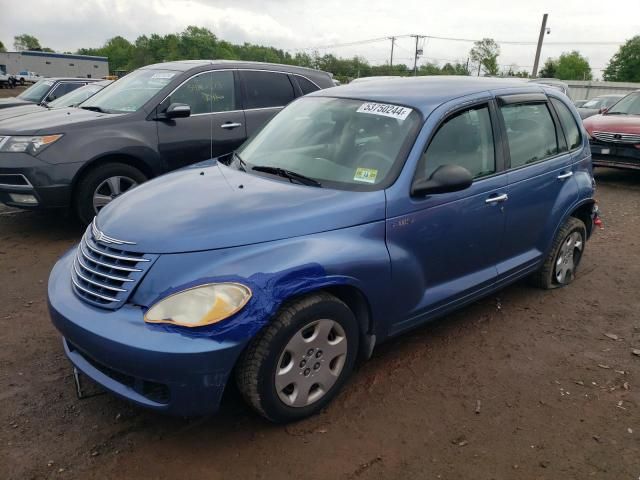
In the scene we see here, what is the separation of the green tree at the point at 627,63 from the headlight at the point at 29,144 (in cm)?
8179

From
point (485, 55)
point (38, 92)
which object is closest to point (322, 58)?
point (485, 55)

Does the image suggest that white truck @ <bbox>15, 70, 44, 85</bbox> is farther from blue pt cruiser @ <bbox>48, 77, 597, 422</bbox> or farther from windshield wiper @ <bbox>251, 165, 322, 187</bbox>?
blue pt cruiser @ <bbox>48, 77, 597, 422</bbox>

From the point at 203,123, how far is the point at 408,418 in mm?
4419

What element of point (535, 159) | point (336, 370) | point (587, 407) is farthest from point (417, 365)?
point (535, 159)

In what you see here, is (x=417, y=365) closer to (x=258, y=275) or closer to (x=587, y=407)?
(x=587, y=407)

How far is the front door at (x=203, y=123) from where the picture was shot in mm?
5965

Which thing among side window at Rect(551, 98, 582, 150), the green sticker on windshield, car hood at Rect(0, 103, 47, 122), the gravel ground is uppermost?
side window at Rect(551, 98, 582, 150)

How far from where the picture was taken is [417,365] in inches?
135

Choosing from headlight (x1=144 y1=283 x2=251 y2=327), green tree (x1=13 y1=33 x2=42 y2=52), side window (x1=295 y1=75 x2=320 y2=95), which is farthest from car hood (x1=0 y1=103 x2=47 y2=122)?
green tree (x1=13 y1=33 x2=42 y2=52)

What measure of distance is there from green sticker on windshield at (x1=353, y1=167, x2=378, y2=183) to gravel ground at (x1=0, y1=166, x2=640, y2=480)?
3.94 feet

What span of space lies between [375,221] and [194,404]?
1326mm

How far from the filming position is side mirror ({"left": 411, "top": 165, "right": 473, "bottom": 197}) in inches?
119

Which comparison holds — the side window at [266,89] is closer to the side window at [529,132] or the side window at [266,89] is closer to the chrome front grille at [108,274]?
the side window at [529,132]

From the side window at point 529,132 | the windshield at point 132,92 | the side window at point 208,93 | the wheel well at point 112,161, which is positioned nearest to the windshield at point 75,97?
the windshield at point 132,92
